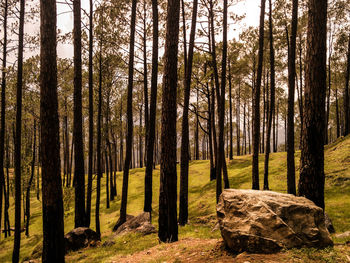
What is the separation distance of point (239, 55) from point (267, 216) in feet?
79.5

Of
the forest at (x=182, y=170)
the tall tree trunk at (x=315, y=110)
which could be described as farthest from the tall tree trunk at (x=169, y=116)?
the tall tree trunk at (x=315, y=110)

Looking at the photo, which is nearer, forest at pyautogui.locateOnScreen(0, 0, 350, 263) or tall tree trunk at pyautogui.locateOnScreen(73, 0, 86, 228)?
forest at pyautogui.locateOnScreen(0, 0, 350, 263)

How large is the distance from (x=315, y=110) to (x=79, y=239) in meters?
11.7

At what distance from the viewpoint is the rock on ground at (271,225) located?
456cm

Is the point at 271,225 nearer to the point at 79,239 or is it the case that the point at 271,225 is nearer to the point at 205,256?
the point at 205,256

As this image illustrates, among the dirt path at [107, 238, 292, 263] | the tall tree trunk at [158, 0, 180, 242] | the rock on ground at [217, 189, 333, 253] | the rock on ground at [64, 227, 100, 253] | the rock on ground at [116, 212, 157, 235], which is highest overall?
the tall tree trunk at [158, 0, 180, 242]

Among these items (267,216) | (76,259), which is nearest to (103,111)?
(76,259)

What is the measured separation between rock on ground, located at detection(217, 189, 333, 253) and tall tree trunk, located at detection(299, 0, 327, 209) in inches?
45.7

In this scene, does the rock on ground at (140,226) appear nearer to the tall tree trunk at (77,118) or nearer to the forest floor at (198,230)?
the forest floor at (198,230)

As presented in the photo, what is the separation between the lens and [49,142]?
671cm

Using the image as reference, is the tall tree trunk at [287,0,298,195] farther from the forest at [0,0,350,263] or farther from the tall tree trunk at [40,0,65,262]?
the tall tree trunk at [40,0,65,262]

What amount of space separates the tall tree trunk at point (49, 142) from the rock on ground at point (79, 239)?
476cm

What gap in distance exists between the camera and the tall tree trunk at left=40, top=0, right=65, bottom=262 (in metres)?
6.70

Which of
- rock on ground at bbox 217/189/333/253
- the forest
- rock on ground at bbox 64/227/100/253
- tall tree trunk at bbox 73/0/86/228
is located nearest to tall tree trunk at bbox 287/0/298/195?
the forest
